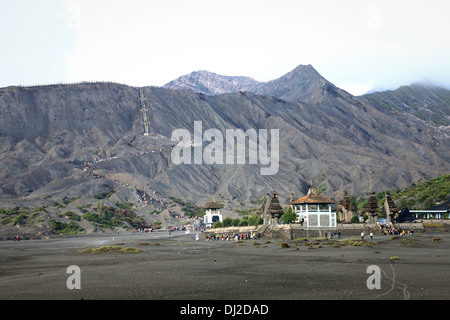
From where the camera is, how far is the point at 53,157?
177m

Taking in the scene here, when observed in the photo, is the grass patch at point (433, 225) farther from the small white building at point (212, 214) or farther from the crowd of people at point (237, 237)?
the small white building at point (212, 214)

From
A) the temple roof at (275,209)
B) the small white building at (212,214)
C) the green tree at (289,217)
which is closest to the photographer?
the temple roof at (275,209)

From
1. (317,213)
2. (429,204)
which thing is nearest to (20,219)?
(317,213)

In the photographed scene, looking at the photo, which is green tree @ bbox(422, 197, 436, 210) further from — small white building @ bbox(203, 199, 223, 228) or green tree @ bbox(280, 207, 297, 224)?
small white building @ bbox(203, 199, 223, 228)

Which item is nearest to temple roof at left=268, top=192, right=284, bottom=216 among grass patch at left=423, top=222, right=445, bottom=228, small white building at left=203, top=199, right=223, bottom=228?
grass patch at left=423, top=222, right=445, bottom=228

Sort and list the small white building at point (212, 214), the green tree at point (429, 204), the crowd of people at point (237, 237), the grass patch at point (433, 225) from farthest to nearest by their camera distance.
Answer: the small white building at point (212, 214) < the green tree at point (429, 204) < the grass patch at point (433, 225) < the crowd of people at point (237, 237)

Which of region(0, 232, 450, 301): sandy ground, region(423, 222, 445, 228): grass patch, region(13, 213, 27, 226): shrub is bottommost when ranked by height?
region(0, 232, 450, 301): sandy ground

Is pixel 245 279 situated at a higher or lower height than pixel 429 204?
lower

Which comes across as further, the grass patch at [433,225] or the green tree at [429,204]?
the green tree at [429,204]

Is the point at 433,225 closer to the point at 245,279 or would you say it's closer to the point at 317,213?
the point at 317,213

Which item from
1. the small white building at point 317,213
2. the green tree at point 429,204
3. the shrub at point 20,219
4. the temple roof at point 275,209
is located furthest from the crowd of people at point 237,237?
the green tree at point 429,204

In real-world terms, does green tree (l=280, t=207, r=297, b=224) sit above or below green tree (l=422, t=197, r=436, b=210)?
below

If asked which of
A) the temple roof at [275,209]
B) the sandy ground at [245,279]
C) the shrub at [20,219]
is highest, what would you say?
the temple roof at [275,209]
